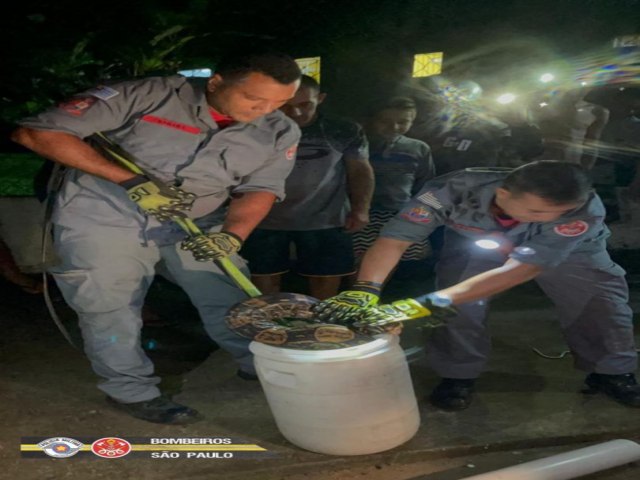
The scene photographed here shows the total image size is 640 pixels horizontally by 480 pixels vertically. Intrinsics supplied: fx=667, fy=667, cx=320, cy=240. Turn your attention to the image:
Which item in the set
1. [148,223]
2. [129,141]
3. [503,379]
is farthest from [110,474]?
[503,379]

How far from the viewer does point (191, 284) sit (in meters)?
2.95

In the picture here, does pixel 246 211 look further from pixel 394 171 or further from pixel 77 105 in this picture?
pixel 394 171

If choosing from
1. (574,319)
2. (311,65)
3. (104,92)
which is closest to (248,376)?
(104,92)

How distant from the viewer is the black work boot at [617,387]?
9.82 feet

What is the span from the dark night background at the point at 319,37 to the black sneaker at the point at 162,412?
6.05 ft

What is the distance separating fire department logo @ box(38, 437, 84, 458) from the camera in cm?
258

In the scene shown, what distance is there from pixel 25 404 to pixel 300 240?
1.62 meters

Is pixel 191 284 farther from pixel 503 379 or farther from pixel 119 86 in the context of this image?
pixel 503 379

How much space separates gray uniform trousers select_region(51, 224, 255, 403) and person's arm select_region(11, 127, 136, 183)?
0.25 meters

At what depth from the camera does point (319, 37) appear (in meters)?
12.0

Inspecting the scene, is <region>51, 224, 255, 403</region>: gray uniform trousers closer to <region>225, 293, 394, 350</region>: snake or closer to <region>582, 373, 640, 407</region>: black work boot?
<region>225, 293, 394, 350</region>: snake

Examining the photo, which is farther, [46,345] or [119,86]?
[46,345]

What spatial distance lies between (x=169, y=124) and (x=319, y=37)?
9855 mm

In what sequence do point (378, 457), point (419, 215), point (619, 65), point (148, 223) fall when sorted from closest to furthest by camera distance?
point (378, 457)
point (148, 223)
point (419, 215)
point (619, 65)
